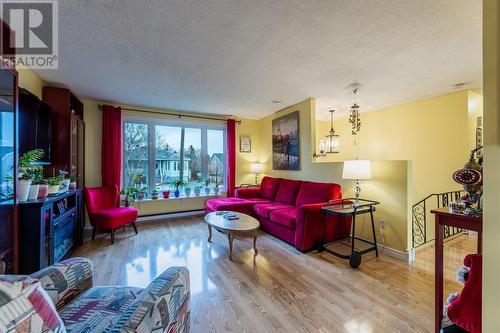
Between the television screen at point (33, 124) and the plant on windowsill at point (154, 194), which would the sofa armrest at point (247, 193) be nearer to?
the plant on windowsill at point (154, 194)

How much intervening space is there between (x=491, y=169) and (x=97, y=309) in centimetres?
201

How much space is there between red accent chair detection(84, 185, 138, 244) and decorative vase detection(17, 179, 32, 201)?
4.33 ft

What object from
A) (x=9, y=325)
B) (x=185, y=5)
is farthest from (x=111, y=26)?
(x=9, y=325)

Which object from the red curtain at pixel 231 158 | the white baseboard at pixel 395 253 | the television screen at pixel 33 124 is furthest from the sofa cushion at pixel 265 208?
the television screen at pixel 33 124

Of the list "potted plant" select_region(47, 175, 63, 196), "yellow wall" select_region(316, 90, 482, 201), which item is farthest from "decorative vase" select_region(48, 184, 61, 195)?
"yellow wall" select_region(316, 90, 482, 201)

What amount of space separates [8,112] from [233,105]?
10.3ft

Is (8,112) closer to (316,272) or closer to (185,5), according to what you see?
(185,5)

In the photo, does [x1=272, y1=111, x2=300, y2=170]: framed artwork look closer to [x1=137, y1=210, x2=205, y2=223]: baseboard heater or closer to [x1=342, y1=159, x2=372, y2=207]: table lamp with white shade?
[x1=342, y1=159, x2=372, y2=207]: table lamp with white shade

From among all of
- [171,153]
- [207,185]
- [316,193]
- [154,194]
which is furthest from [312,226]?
[171,153]

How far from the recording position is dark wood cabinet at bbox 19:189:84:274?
2000mm

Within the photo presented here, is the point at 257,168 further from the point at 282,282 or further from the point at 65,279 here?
the point at 65,279

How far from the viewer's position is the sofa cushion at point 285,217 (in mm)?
3122

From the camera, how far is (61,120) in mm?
3051

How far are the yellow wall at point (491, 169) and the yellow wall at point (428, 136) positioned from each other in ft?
10.7
